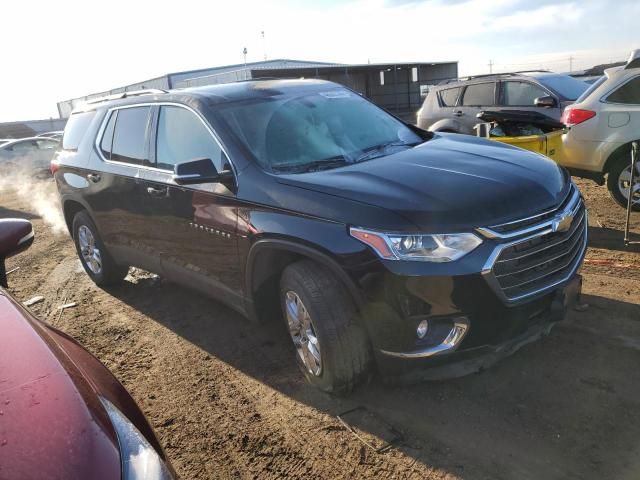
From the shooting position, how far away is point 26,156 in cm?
1852

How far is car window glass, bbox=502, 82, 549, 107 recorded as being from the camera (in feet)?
28.7

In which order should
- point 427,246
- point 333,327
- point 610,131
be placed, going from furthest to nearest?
point 610,131 < point 333,327 < point 427,246

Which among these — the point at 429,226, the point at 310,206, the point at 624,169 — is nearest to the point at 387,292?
the point at 429,226

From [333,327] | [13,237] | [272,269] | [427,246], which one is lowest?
[333,327]

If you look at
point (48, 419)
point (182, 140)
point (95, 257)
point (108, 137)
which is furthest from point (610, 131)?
point (48, 419)

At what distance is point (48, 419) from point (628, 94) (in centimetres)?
669

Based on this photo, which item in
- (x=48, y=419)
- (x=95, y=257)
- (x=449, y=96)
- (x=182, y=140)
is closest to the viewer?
(x=48, y=419)

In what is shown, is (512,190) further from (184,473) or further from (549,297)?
(184,473)

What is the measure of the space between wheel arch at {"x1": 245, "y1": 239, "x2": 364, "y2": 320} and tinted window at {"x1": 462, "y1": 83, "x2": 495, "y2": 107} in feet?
22.6

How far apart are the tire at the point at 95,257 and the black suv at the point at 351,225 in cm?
105

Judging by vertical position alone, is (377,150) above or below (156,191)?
above

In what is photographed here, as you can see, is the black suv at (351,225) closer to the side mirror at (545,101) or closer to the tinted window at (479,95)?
the side mirror at (545,101)

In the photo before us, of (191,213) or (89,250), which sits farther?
(89,250)

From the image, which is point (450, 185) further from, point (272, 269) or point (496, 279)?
point (272, 269)
